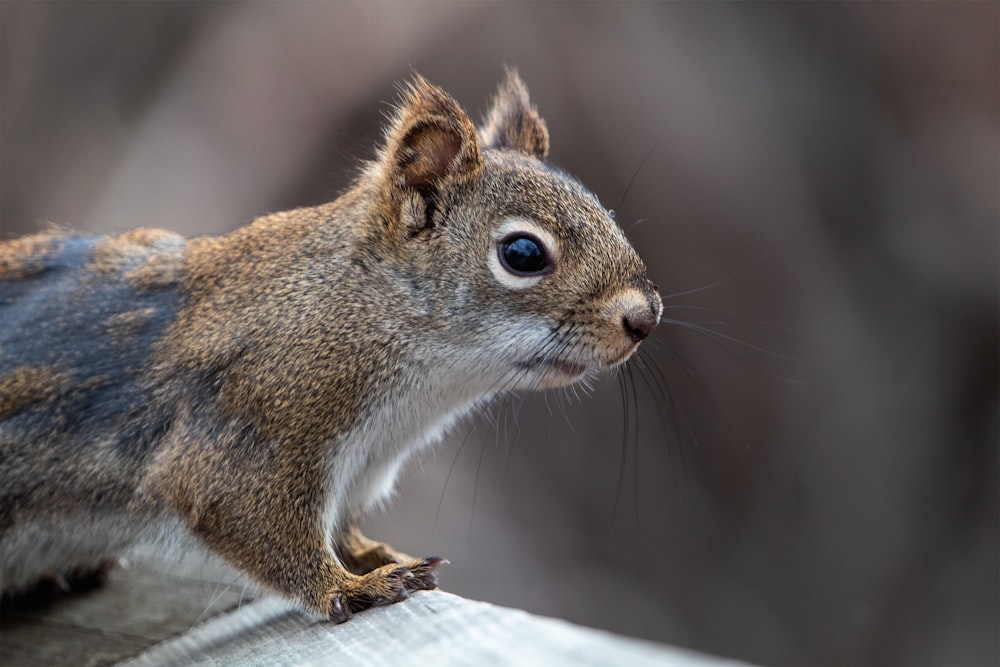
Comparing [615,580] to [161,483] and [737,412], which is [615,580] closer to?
[737,412]

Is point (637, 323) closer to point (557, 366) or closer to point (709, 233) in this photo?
point (557, 366)

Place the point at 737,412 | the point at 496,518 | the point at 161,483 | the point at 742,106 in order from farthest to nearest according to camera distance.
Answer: the point at 496,518
the point at 737,412
the point at 742,106
the point at 161,483

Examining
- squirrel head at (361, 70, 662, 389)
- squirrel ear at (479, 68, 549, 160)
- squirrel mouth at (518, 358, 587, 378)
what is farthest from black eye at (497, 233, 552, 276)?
squirrel ear at (479, 68, 549, 160)

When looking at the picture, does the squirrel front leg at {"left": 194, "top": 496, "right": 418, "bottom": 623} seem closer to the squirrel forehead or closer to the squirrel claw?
the squirrel claw

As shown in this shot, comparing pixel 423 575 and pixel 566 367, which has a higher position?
pixel 566 367

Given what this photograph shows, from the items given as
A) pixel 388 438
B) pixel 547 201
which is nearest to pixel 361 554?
pixel 388 438

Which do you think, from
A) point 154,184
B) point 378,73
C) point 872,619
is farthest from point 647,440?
point 154,184
